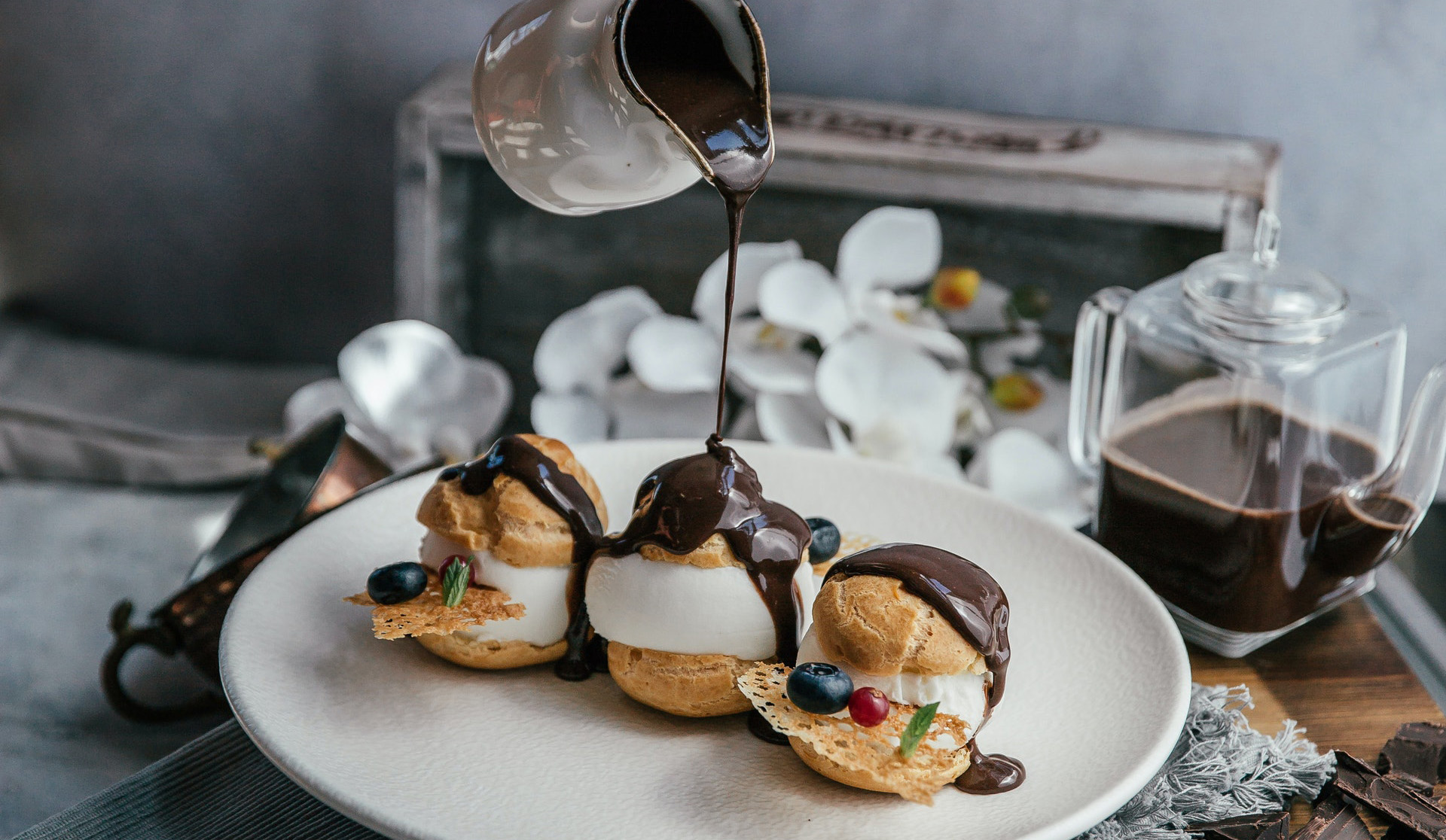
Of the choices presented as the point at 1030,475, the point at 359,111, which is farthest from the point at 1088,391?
the point at 359,111

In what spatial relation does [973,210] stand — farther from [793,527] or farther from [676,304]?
[793,527]

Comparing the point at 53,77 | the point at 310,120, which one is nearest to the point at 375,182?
the point at 310,120

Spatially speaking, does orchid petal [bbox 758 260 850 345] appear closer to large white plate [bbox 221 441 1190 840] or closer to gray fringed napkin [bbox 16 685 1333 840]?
large white plate [bbox 221 441 1190 840]

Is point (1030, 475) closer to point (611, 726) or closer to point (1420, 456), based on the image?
point (1420, 456)

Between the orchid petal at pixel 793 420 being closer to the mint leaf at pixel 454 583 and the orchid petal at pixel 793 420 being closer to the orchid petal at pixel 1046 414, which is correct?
the orchid petal at pixel 1046 414

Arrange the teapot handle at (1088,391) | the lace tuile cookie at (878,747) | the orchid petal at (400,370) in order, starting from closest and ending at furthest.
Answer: the lace tuile cookie at (878,747) < the teapot handle at (1088,391) < the orchid petal at (400,370)

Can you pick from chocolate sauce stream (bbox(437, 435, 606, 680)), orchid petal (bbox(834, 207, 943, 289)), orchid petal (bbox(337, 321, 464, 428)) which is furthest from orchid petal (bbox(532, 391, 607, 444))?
chocolate sauce stream (bbox(437, 435, 606, 680))

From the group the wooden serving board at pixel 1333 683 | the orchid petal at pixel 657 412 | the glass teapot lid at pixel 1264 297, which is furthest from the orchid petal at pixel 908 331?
the wooden serving board at pixel 1333 683
